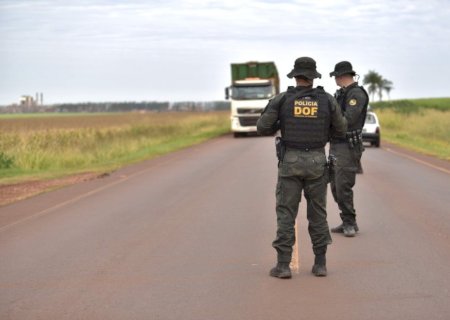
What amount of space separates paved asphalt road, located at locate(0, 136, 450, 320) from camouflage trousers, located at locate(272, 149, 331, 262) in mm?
346

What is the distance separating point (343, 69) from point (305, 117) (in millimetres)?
2352

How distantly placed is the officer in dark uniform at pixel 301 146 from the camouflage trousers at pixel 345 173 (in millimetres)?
2127

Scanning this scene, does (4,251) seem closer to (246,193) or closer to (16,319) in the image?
(16,319)

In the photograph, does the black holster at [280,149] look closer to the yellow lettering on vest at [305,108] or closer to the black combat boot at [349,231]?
the yellow lettering on vest at [305,108]

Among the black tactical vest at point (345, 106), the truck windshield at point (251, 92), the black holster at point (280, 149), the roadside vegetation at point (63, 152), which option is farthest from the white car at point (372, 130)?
the black holster at point (280, 149)

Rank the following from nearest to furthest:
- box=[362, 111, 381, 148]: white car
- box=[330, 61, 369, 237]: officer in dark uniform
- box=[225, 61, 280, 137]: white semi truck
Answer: box=[330, 61, 369, 237]: officer in dark uniform
box=[362, 111, 381, 148]: white car
box=[225, 61, 280, 137]: white semi truck

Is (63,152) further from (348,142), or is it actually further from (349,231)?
(348,142)

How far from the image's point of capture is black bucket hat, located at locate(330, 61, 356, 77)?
30.1ft

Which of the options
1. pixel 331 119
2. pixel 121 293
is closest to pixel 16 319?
pixel 121 293

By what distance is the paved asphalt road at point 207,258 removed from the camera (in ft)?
20.5

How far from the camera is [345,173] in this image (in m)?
9.45

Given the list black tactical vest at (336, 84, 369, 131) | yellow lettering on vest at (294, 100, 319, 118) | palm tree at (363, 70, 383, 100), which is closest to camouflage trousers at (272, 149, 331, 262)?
yellow lettering on vest at (294, 100, 319, 118)

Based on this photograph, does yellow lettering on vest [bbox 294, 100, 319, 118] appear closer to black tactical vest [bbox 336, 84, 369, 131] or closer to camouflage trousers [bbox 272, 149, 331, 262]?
camouflage trousers [bbox 272, 149, 331, 262]

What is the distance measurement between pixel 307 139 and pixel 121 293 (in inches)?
80.5
